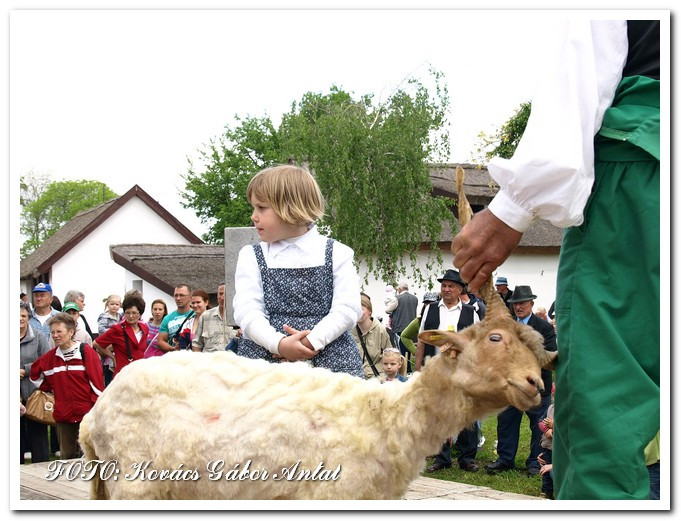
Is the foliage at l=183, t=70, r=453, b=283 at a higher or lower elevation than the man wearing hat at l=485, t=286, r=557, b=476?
higher

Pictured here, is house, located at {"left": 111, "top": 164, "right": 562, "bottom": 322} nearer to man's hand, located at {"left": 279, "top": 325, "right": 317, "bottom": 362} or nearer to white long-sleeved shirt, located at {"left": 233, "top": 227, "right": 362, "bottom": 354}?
white long-sleeved shirt, located at {"left": 233, "top": 227, "right": 362, "bottom": 354}

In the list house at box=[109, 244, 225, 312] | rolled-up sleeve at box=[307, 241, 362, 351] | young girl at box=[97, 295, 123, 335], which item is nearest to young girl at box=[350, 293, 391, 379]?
rolled-up sleeve at box=[307, 241, 362, 351]

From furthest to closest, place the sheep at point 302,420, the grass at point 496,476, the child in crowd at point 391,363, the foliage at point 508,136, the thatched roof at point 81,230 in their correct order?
the thatched roof at point 81,230 → the foliage at point 508,136 → the child in crowd at point 391,363 → the grass at point 496,476 → the sheep at point 302,420

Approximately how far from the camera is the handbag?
36.7 feet

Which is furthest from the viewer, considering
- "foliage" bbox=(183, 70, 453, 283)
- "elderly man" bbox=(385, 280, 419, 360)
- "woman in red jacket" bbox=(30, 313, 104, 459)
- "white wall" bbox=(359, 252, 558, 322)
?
"white wall" bbox=(359, 252, 558, 322)

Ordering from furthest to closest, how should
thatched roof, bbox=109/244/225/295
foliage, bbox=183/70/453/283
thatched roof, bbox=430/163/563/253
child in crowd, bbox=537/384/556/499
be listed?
thatched roof, bbox=109/244/225/295
thatched roof, bbox=430/163/563/253
foliage, bbox=183/70/453/283
child in crowd, bbox=537/384/556/499

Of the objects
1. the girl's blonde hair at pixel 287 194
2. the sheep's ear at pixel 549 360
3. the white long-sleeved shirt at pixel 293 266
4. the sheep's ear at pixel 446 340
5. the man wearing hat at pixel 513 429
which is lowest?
the man wearing hat at pixel 513 429

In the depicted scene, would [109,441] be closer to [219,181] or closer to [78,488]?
[78,488]

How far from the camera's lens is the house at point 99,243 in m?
43.4

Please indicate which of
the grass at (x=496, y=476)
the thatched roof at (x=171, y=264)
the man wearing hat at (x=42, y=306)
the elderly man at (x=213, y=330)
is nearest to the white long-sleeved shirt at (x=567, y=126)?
the grass at (x=496, y=476)

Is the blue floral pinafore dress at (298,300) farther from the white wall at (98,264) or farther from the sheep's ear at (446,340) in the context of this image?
the white wall at (98,264)

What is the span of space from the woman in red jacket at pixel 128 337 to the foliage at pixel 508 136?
1372 centimetres

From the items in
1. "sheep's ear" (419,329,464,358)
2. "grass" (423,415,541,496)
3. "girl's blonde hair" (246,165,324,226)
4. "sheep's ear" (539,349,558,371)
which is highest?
"girl's blonde hair" (246,165,324,226)

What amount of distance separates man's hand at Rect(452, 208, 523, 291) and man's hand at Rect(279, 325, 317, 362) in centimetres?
131
